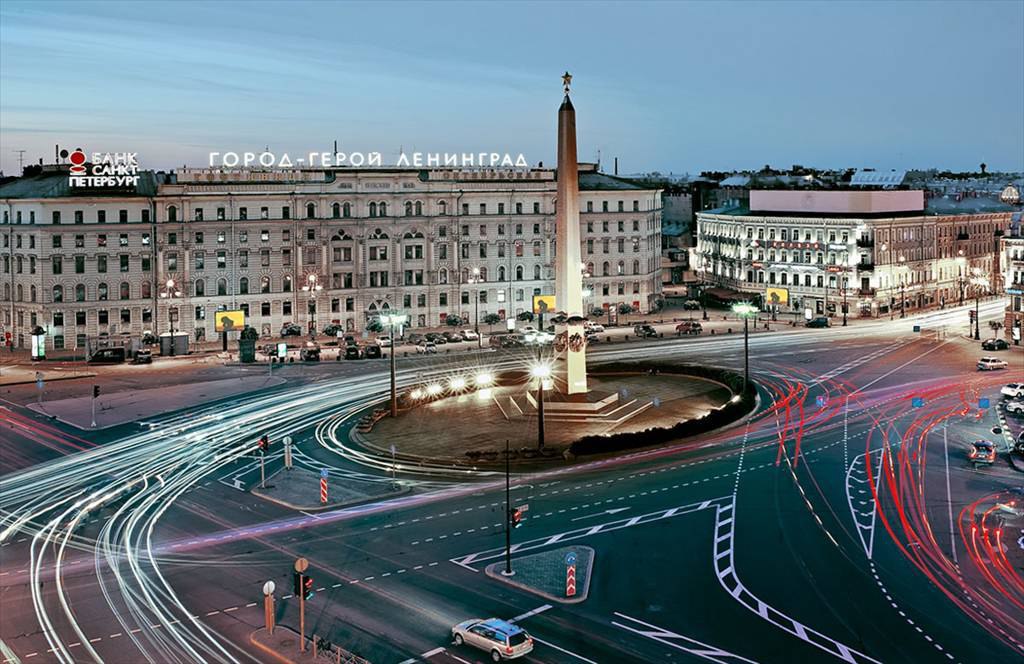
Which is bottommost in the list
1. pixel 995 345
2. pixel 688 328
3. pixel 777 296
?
pixel 995 345

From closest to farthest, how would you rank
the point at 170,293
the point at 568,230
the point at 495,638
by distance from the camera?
the point at 495,638 < the point at 568,230 < the point at 170,293

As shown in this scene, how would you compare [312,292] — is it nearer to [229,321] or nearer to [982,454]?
[229,321]

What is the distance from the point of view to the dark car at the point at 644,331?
13225 centimetres

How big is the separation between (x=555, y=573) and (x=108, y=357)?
77689 millimetres

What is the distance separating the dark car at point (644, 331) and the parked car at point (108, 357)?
5561cm

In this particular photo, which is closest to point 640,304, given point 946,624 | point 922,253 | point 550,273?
point 550,273

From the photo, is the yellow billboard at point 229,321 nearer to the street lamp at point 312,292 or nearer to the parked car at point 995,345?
the street lamp at point 312,292

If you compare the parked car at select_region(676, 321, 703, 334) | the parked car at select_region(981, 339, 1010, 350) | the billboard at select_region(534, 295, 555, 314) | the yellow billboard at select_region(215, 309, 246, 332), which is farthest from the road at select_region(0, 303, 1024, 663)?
the billboard at select_region(534, 295, 555, 314)

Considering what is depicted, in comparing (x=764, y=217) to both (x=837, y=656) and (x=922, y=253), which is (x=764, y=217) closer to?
(x=922, y=253)

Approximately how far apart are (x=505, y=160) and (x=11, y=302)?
59.0m

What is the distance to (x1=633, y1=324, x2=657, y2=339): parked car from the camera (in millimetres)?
132250

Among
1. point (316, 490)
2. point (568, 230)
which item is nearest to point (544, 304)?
point (568, 230)

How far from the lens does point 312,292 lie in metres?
134

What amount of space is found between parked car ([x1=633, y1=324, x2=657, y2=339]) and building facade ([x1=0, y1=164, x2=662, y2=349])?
16.1 metres
